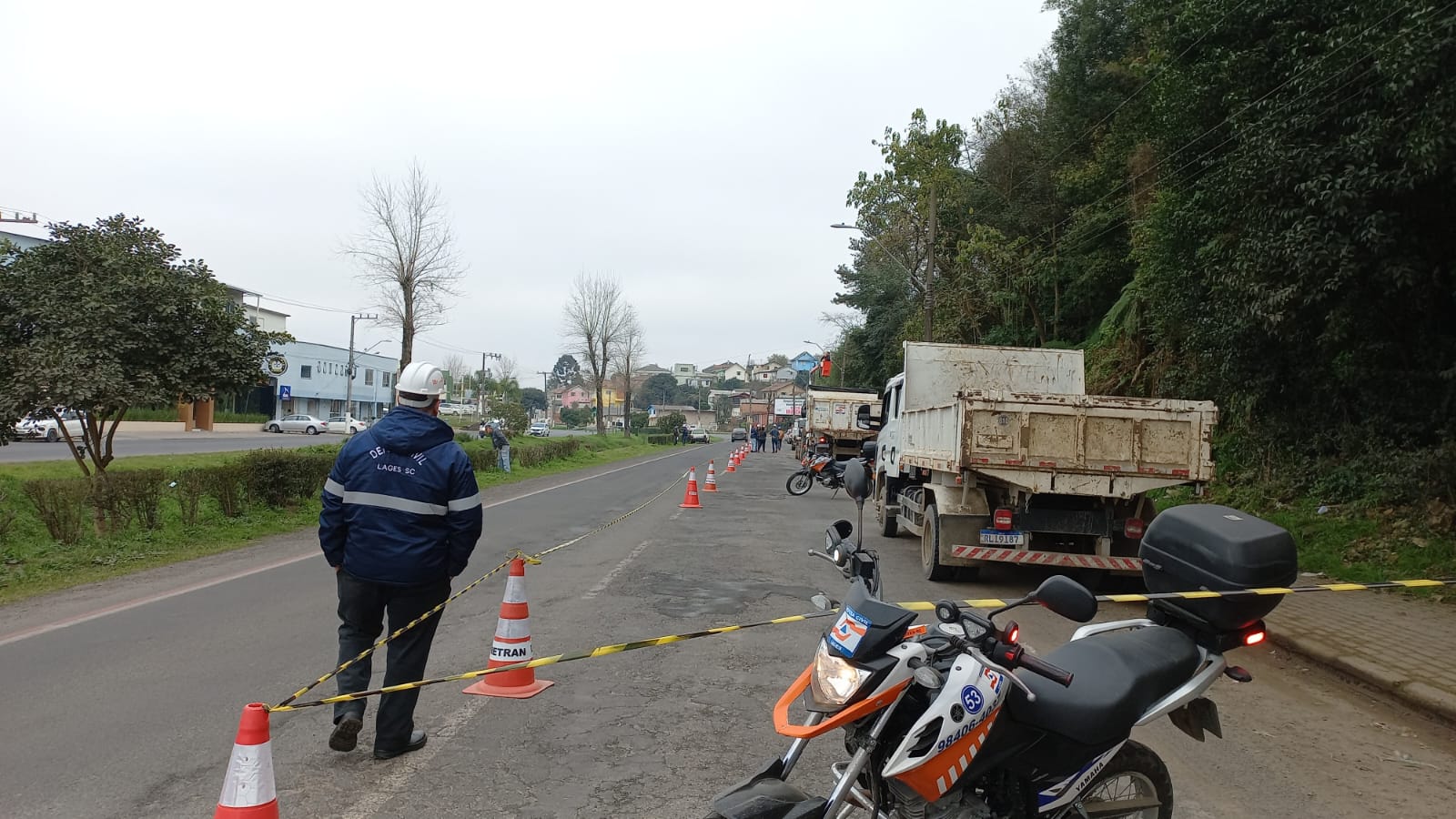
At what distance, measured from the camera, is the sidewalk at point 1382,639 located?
234 inches

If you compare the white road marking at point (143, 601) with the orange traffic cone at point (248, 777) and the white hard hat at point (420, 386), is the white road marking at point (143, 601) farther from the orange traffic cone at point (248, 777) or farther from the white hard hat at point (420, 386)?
the orange traffic cone at point (248, 777)

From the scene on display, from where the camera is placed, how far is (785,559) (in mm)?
10984

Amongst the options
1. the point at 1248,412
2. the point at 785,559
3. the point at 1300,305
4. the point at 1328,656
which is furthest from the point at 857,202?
the point at 1328,656

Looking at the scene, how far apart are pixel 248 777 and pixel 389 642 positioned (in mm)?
1385

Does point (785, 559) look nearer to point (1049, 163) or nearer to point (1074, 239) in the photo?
point (1074, 239)

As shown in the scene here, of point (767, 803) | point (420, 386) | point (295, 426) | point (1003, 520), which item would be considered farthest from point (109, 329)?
point (295, 426)

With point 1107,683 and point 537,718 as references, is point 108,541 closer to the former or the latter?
point 537,718

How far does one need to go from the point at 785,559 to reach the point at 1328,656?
573cm

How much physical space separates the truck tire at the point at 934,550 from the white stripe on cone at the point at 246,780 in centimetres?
750

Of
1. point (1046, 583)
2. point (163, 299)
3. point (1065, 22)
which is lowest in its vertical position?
point (1046, 583)

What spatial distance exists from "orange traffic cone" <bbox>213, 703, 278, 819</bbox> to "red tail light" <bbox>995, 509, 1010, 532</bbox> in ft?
24.7

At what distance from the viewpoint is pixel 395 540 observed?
4.23 m

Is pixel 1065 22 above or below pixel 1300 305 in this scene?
above

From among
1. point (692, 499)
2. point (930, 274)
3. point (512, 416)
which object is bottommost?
point (692, 499)
